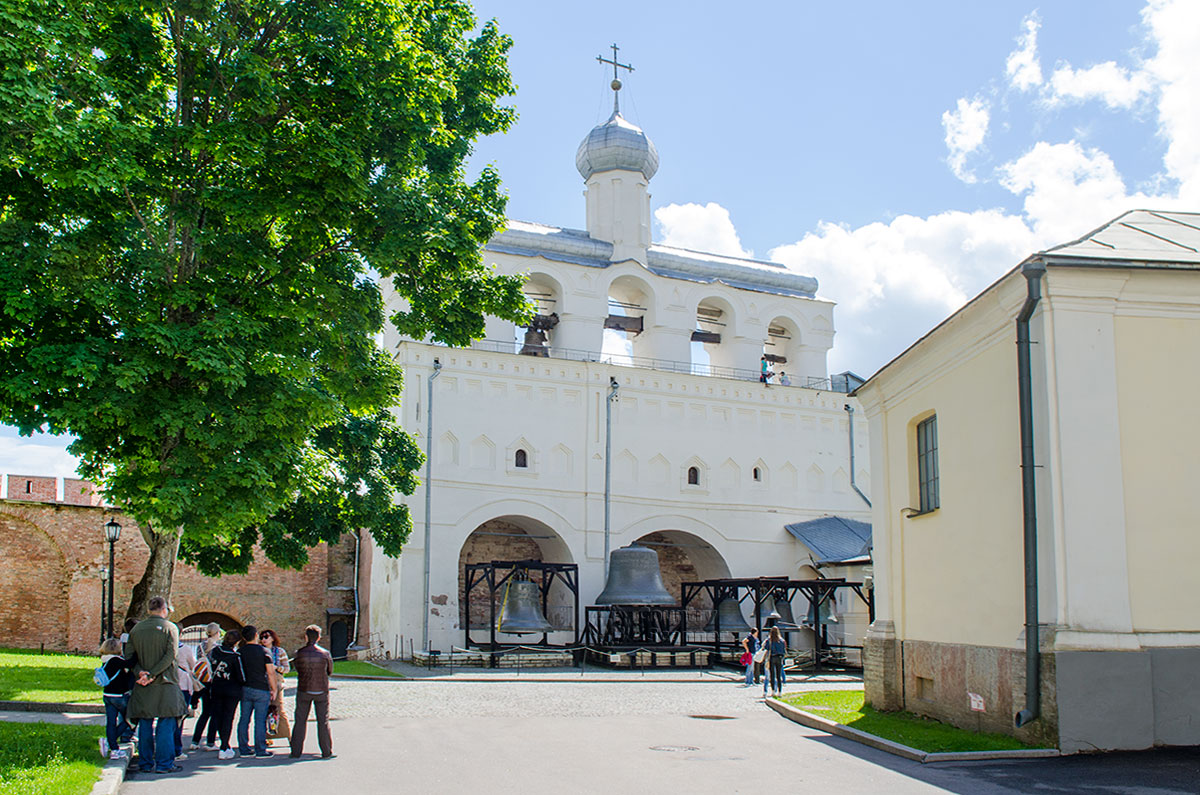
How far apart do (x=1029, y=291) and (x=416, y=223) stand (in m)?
6.73

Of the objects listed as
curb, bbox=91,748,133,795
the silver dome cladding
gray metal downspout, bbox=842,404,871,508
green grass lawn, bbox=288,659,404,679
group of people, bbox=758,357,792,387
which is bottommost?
green grass lawn, bbox=288,659,404,679

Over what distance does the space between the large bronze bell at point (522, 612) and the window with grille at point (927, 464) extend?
13116mm

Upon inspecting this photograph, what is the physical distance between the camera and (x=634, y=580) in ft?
90.1

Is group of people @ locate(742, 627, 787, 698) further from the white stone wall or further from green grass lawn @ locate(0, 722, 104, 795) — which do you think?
green grass lawn @ locate(0, 722, 104, 795)

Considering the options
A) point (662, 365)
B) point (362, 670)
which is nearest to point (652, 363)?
point (662, 365)

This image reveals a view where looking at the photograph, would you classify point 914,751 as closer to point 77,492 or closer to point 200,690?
Answer: point 200,690

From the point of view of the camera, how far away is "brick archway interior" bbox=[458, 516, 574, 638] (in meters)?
29.6

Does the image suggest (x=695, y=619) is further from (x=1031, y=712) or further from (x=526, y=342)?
(x=1031, y=712)

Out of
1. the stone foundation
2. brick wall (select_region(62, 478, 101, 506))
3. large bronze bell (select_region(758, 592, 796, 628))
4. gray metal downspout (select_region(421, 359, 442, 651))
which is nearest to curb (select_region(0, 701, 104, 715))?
the stone foundation

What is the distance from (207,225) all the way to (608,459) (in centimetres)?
1858

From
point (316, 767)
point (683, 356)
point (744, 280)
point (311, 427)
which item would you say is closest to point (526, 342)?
point (683, 356)

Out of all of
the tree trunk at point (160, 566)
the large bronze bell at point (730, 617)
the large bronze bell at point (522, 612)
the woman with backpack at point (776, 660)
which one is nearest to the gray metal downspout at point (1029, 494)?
the woman with backpack at point (776, 660)

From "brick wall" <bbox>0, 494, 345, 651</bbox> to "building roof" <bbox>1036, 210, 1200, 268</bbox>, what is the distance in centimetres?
2024

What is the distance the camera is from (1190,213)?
13148 mm
